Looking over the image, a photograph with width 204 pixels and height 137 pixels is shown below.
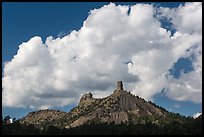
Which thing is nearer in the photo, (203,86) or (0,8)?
(0,8)

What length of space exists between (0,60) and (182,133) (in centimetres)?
12645

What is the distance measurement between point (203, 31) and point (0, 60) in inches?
1990

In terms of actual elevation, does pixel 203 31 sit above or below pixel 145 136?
above

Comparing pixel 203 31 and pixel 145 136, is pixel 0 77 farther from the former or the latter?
pixel 145 136

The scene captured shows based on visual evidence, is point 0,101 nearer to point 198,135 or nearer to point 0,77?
point 0,77

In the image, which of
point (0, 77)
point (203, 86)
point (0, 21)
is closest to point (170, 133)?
point (203, 86)

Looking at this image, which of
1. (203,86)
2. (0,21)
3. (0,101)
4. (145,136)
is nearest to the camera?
(0,21)

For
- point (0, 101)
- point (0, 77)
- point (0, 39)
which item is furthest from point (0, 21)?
point (0, 101)

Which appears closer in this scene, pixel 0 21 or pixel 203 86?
pixel 0 21

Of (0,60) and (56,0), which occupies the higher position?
(56,0)

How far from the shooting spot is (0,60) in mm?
96250

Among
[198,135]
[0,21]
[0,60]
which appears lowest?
[198,135]

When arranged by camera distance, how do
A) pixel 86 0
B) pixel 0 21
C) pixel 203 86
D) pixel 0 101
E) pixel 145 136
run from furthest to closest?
pixel 145 136
pixel 0 101
pixel 203 86
pixel 0 21
pixel 86 0

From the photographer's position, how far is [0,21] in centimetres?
9062
